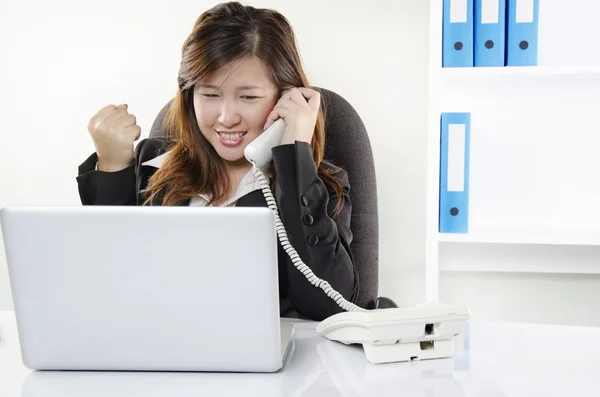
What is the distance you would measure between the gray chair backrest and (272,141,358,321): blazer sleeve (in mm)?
217

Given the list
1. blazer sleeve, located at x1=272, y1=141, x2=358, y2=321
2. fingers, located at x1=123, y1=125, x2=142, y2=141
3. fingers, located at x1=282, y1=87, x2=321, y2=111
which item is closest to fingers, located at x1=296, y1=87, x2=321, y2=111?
fingers, located at x1=282, y1=87, x2=321, y2=111

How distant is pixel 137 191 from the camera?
63.6 inches

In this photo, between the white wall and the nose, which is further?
the white wall

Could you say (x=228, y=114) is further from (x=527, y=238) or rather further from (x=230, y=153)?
(x=527, y=238)

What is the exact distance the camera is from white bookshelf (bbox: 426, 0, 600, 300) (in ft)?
6.61

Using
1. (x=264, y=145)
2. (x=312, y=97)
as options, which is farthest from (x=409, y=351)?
(x=312, y=97)

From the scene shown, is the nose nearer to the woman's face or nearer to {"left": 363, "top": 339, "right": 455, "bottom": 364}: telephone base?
the woman's face

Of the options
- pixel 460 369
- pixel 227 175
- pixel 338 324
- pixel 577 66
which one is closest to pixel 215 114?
pixel 227 175

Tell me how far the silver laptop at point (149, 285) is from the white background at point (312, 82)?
148cm

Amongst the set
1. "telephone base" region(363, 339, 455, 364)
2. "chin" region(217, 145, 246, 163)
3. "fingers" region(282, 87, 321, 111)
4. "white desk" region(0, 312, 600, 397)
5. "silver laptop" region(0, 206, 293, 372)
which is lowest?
"white desk" region(0, 312, 600, 397)

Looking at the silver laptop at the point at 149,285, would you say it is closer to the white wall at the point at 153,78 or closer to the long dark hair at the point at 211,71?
the long dark hair at the point at 211,71

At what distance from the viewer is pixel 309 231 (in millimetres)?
1308

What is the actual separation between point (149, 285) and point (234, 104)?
77 centimetres

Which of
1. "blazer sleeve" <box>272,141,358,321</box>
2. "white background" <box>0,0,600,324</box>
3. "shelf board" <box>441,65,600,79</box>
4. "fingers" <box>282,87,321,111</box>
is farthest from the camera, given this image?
"white background" <box>0,0,600,324</box>
